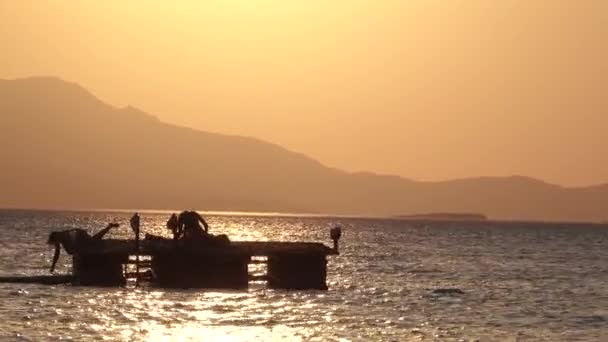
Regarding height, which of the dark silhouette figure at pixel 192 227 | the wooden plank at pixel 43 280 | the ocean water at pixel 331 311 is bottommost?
the ocean water at pixel 331 311

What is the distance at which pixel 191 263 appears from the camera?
72.6m

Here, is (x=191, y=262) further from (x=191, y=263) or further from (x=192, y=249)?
(x=192, y=249)

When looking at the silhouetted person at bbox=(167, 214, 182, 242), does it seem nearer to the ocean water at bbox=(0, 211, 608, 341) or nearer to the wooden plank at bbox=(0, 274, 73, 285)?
the ocean water at bbox=(0, 211, 608, 341)

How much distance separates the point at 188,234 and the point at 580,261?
72589 mm

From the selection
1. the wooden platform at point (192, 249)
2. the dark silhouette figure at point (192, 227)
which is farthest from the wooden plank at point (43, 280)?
the dark silhouette figure at point (192, 227)

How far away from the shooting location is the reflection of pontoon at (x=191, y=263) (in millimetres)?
71625

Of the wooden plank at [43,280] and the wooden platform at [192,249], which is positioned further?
the wooden plank at [43,280]

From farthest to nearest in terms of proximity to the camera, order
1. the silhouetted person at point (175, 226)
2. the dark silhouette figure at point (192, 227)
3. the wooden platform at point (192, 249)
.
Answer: the silhouetted person at point (175, 226), the dark silhouette figure at point (192, 227), the wooden platform at point (192, 249)

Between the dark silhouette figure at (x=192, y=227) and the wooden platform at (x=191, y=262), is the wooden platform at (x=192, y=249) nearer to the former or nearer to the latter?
the wooden platform at (x=191, y=262)

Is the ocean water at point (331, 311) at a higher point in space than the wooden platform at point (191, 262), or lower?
lower

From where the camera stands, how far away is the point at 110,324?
5647cm

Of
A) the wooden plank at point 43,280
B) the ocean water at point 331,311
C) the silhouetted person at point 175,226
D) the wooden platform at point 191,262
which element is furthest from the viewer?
the wooden plank at point 43,280

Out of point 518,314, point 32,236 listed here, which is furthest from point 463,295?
point 32,236

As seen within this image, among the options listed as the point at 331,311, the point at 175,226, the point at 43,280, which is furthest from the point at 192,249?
the point at 331,311
